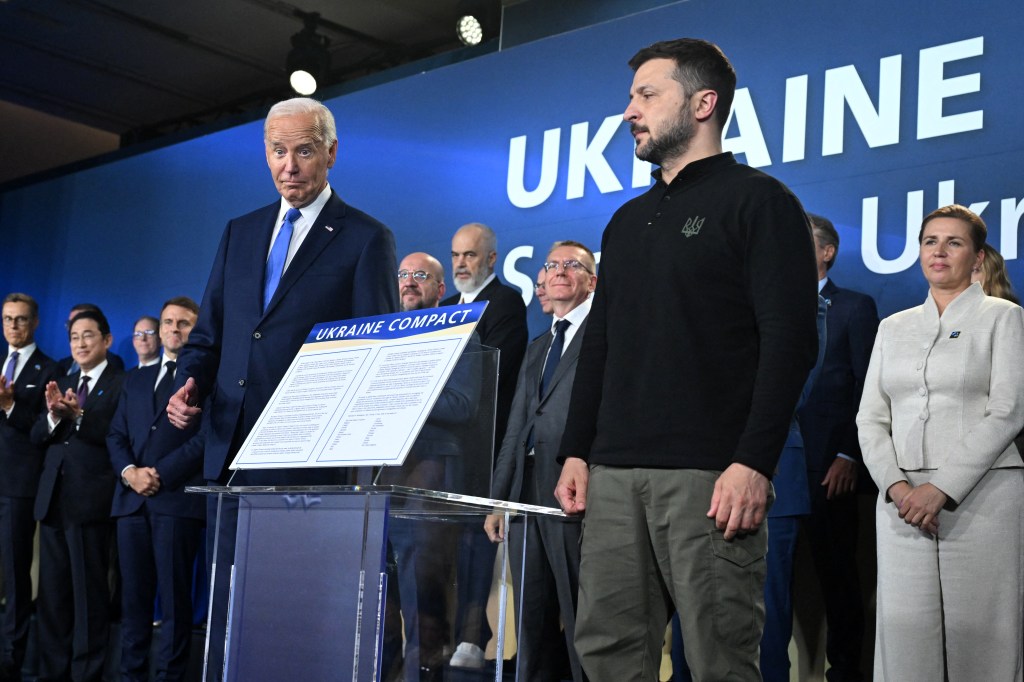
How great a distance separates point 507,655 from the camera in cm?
244

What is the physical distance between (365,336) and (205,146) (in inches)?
240

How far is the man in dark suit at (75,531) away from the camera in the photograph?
5.32 metres

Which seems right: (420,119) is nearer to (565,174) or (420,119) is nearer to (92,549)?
(565,174)

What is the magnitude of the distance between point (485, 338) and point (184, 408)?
6.84 feet

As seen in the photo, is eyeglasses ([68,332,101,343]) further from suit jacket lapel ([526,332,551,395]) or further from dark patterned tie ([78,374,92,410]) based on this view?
suit jacket lapel ([526,332,551,395])

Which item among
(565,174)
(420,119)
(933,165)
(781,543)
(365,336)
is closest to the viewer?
(365,336)

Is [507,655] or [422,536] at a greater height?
[422,536]

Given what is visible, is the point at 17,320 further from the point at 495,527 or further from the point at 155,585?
the point at 495,527

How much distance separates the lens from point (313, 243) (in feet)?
9.50

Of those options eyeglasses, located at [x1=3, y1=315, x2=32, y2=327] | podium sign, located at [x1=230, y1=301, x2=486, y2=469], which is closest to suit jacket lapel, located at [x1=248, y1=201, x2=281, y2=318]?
podium sign, located at [x1=230, y1=301, x2=486, y2=469]

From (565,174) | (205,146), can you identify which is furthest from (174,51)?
(565,174)

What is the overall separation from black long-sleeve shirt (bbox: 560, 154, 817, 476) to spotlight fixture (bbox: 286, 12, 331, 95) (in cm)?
605

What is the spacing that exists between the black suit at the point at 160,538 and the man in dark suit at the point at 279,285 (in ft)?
6.91

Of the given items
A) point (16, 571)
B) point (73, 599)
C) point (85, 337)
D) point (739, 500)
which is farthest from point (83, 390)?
point (739, 500)
